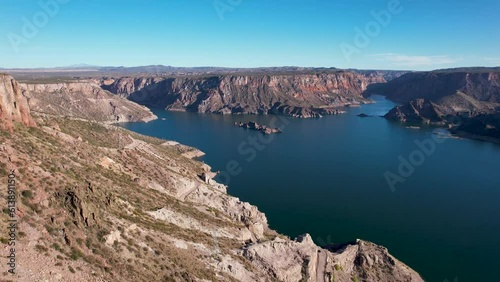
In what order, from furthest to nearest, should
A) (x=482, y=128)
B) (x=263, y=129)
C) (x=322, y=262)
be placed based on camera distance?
(x=263, y=129) < (x=482, y=128) < (x=322, y=262)

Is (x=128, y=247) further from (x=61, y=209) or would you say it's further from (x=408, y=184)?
(x=408, y=184)

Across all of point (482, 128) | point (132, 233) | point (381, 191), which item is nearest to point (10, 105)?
point (132, 233)

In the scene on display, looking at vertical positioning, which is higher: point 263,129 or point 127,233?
point 127,233

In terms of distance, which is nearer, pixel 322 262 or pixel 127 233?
pixel 127 233

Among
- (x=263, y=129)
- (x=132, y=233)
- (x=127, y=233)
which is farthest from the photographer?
(x=263, y=129)

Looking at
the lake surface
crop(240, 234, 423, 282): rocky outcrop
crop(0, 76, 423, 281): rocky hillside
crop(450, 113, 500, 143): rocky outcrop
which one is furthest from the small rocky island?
crop(240, 234, 423, 282): rocky outcrop

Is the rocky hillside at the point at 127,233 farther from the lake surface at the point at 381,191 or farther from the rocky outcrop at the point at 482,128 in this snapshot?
the rocky outcrop at the point at 482,128

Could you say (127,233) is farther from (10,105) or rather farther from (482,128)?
(482,128)

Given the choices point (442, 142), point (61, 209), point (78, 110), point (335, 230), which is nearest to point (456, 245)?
point (335, 230)
